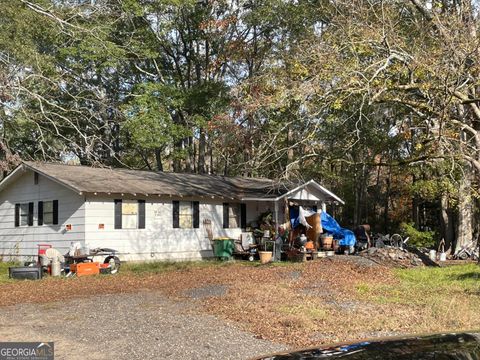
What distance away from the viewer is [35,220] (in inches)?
880

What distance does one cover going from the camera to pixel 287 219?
80.3ft

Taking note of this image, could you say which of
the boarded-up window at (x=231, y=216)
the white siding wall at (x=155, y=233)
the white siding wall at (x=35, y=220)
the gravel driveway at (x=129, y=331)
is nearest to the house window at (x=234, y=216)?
the boarded-up window at (x=231, y=216)

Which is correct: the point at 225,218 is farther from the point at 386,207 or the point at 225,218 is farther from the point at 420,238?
the point at 386,207

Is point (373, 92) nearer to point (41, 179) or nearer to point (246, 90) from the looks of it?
point (246, 90)

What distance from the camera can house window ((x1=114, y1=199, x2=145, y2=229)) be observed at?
20969 millimetres

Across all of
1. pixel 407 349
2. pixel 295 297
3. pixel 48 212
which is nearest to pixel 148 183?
pixel 48 212

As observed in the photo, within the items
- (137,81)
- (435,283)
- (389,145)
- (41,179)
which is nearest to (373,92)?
(435,283)

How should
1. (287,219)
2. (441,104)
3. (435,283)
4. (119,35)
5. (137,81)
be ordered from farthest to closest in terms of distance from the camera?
(137,81) < (119,35) < (287,219) < (441,104) < (435,283)

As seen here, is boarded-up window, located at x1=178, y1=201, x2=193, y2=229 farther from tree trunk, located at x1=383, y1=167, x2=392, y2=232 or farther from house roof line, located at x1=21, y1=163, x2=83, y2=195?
tree trunk, located at x1=383, y1=167, x2=392, y2=232

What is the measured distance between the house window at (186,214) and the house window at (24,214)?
20.1 ft

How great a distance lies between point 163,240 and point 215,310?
42.3 ft

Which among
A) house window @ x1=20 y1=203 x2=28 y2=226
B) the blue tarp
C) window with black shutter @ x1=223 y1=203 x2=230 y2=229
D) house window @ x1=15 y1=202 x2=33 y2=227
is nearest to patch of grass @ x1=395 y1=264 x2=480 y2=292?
the blue tarp

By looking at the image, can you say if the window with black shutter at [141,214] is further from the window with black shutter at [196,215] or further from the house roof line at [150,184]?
the window with black shutter at [196,215]

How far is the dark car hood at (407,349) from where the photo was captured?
3008 millimetres
